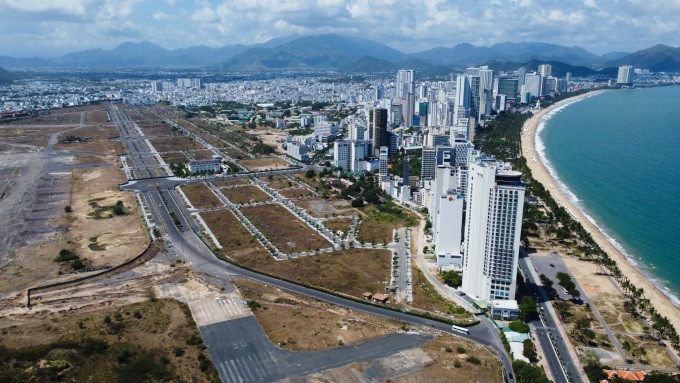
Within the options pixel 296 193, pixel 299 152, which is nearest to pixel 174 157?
pixel 299 152

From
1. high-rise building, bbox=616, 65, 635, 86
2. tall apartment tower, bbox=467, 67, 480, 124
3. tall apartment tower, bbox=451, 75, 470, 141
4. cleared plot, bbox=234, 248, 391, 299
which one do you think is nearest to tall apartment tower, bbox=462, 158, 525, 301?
cleared plot, bbox=234, 248, 391, 299

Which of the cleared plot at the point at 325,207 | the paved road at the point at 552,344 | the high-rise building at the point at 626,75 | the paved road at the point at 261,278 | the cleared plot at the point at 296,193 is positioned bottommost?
the paved road at the point at 552,344

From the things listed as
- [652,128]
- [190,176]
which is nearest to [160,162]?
[190,176]

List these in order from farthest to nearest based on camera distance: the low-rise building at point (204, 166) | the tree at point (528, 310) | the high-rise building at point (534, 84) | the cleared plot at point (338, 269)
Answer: the high-rise building at point (534, 84)
the low-rise building at point (204, 166)
the cleared plot at point (338, 269)
the tree at point (528, 310)

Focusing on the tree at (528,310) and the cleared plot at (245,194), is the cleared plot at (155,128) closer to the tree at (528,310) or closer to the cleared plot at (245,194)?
the cleared plot at (245,194)

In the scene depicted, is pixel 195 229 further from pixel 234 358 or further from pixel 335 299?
pixel 234 358

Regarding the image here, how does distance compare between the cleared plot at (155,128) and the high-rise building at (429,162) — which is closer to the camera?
the high-rise building at (429,162)

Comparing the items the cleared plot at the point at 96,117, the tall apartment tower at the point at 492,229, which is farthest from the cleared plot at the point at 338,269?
the cleared plot at the point at 96,117
